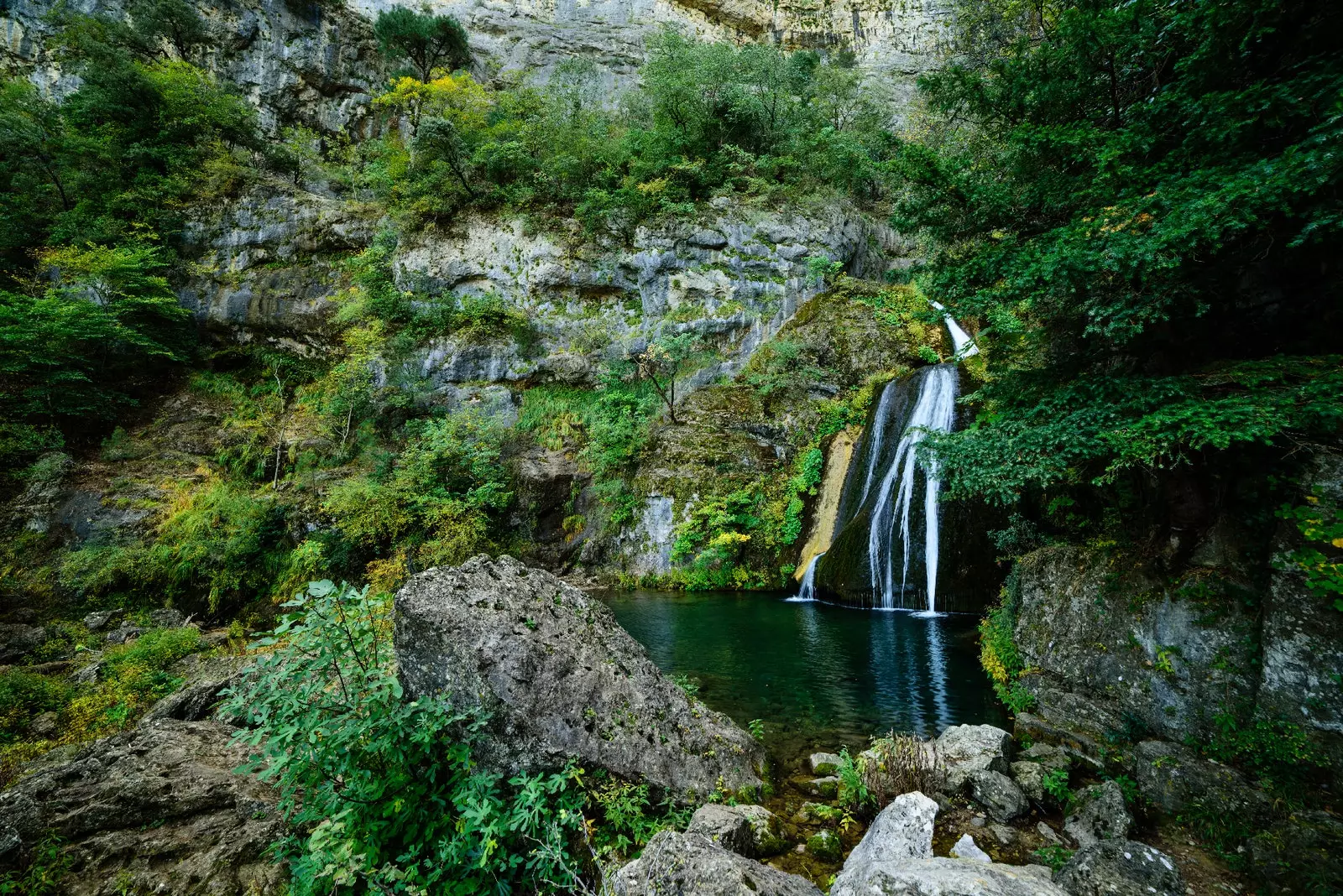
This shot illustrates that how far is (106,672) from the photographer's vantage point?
6.45 meters

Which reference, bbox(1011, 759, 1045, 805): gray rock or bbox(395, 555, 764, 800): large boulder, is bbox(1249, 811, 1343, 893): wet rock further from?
bbox(395, 555, 764, 800): large boulder

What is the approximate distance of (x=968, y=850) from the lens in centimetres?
312

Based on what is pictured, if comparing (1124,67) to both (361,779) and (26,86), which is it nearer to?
(361,779)

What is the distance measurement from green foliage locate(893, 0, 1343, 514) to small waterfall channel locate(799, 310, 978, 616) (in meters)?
4.71

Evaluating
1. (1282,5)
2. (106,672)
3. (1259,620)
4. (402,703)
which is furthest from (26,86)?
(1259,620)

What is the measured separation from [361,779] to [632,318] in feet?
57.3

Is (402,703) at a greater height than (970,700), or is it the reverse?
(402,703)

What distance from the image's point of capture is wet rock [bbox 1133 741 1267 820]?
3.12 meters

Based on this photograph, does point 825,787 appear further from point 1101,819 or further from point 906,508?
point 906,508

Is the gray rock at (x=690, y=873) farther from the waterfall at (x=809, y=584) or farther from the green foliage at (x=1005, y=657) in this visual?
the waterfall at (x=809, y=584)

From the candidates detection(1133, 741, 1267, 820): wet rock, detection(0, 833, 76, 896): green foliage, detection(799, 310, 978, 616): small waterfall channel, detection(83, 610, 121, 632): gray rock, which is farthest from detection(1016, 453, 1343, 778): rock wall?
detection(83, 610, 121, 632): gray rock

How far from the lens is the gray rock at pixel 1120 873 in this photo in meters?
2.35

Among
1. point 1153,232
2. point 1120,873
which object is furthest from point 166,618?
point 1153,232

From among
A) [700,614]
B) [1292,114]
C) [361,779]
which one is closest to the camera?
[361,779]
